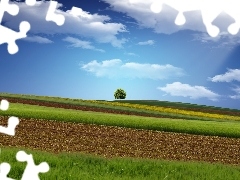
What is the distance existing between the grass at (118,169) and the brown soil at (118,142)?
8.62 m

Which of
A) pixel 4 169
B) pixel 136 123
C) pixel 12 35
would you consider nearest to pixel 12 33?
pixel 12 35

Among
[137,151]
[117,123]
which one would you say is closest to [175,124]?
[117,123]

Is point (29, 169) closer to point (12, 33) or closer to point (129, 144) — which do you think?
point (12, 33)

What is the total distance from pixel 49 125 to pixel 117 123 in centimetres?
623

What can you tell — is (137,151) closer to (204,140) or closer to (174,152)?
(174,152)

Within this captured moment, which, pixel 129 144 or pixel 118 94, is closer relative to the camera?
pixel 129 144

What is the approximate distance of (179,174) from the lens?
1247 centimetres

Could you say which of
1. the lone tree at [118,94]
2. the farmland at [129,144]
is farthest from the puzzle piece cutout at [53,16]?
the lone tree at [118,94]

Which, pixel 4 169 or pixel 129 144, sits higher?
pixel 4 169

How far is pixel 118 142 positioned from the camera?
27.4 m

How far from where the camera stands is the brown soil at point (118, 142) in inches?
966

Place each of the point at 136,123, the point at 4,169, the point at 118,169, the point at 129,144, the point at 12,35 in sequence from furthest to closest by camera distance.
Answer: the point at 136,123
the point at 129,144
the point at 118,169
the point at 12,35
the point at 4,169

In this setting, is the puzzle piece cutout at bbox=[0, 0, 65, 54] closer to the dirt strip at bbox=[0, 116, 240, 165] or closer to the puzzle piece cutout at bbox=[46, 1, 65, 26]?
the puzzle piece cutout at bbox=[46, 1, 65, 26]

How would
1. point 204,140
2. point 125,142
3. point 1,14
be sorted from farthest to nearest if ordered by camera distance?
point 204,140, point 125,142, point 1,14
